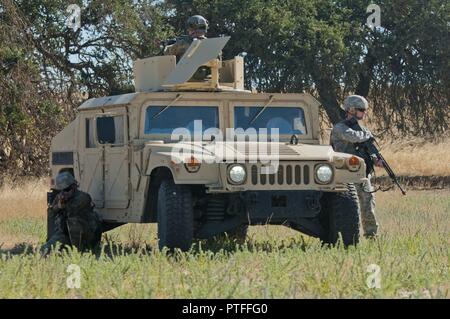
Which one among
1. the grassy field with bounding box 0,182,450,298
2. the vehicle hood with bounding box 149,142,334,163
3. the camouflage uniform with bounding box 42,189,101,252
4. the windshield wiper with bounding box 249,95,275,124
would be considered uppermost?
the windshield wiper with bounding box 249,95,275,124

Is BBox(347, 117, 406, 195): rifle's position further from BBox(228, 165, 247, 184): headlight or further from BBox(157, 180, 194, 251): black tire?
BBox(157, 180, 194, 251): black tire

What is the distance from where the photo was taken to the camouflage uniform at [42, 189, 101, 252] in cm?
1088

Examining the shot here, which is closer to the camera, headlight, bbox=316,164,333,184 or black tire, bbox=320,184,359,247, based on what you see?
headlight, bbox=316,164,333,184

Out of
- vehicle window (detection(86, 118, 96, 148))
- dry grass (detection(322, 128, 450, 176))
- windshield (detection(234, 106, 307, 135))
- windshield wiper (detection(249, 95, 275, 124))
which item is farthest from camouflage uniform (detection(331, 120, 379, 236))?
dry grass (detection(322, 128, 450, 176))

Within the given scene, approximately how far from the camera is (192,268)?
8070mm

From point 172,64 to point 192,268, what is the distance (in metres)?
3.94

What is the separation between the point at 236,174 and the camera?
952cm

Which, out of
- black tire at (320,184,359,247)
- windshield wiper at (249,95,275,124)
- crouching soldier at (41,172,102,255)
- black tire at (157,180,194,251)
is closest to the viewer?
black tire at (157,180,194,251)

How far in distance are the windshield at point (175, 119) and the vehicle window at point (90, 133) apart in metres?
1.12

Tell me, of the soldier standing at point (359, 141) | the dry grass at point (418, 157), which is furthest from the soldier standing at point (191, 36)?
the dry grass at point (418, 157)

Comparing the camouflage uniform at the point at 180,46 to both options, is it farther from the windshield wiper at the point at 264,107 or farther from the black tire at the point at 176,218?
the black tire at the point at 176,218

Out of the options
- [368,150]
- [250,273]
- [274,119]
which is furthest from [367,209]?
[250,273]

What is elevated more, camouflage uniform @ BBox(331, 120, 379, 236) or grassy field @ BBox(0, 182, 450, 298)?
camouflage uniform @ BBox(331, 120, 379, 236)

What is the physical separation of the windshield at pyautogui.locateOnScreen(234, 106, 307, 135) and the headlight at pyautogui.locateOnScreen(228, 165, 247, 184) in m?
1.41
